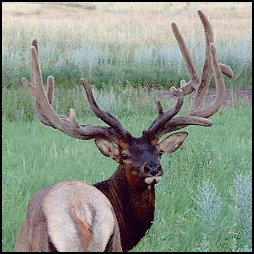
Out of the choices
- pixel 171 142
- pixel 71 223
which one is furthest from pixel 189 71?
pixel 71 223

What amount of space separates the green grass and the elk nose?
525mm

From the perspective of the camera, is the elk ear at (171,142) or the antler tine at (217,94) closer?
the elk ear at (171,142)

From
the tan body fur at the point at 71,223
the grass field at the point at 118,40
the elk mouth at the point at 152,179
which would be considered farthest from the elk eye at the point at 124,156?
the grass field at the point at 118,40

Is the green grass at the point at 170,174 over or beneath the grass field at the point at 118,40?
beneath

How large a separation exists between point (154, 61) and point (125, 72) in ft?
2.41

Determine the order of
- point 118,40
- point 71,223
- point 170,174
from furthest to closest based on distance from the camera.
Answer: point 118,40
point 170,174
point 71,223

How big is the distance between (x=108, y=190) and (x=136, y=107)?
6201 mm

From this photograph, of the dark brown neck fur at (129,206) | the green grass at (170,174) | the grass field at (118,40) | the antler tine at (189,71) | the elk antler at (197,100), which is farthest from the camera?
the grass field at (118,40)

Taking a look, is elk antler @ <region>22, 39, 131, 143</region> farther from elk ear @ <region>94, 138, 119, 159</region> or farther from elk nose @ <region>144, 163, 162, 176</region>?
elk nose @ <region>144, 163, 162, 176</region>

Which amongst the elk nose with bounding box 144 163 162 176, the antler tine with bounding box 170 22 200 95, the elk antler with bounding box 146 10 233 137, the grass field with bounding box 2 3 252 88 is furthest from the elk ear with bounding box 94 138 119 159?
the grass field with bounding box 2 3 252 88

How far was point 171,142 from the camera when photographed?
5438 millimetres

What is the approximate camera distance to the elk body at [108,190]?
3996mm

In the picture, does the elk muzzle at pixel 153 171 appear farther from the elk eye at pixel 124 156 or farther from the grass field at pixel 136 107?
the grass field at pixel 136 107

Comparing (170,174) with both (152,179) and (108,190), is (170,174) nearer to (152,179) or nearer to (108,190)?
(108,190)
